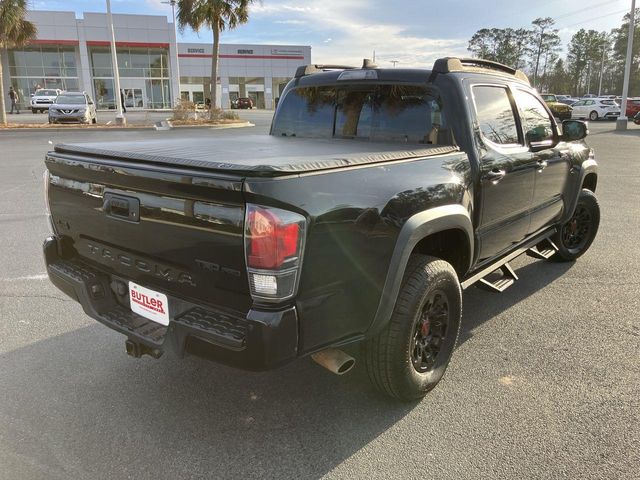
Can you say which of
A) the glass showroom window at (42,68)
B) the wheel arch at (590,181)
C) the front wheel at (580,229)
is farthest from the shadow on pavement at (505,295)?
Answer: the glass showroom window at (42,68)

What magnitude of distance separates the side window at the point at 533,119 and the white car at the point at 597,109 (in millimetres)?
36713

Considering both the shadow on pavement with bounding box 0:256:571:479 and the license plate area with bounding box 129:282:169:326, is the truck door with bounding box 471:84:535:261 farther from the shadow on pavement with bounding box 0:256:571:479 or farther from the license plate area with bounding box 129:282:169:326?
the license plate area with bounding box 129:282:169:326

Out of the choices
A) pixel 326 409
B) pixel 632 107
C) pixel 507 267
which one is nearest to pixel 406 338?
pixel 326 409

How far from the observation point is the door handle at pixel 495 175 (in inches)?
133

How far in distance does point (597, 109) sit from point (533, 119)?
3728 cm

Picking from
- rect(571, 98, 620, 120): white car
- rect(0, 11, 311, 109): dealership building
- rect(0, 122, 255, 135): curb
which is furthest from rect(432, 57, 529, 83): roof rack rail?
rect(0, 11, 311, 109): dealership building

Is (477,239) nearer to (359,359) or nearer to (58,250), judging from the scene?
(359,359)

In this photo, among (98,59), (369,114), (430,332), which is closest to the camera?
(430,332)

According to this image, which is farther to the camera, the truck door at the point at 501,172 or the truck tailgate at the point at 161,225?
the truck door at the point at 501,172

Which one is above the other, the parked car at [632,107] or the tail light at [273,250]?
the parked car at [632,107]

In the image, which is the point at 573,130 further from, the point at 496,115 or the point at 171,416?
the point at 171,416

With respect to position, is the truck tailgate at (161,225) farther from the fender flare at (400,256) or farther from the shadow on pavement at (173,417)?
the shadow on pavement at (173,417)

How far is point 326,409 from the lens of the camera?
297cm

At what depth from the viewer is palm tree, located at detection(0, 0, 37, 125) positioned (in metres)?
22.0
